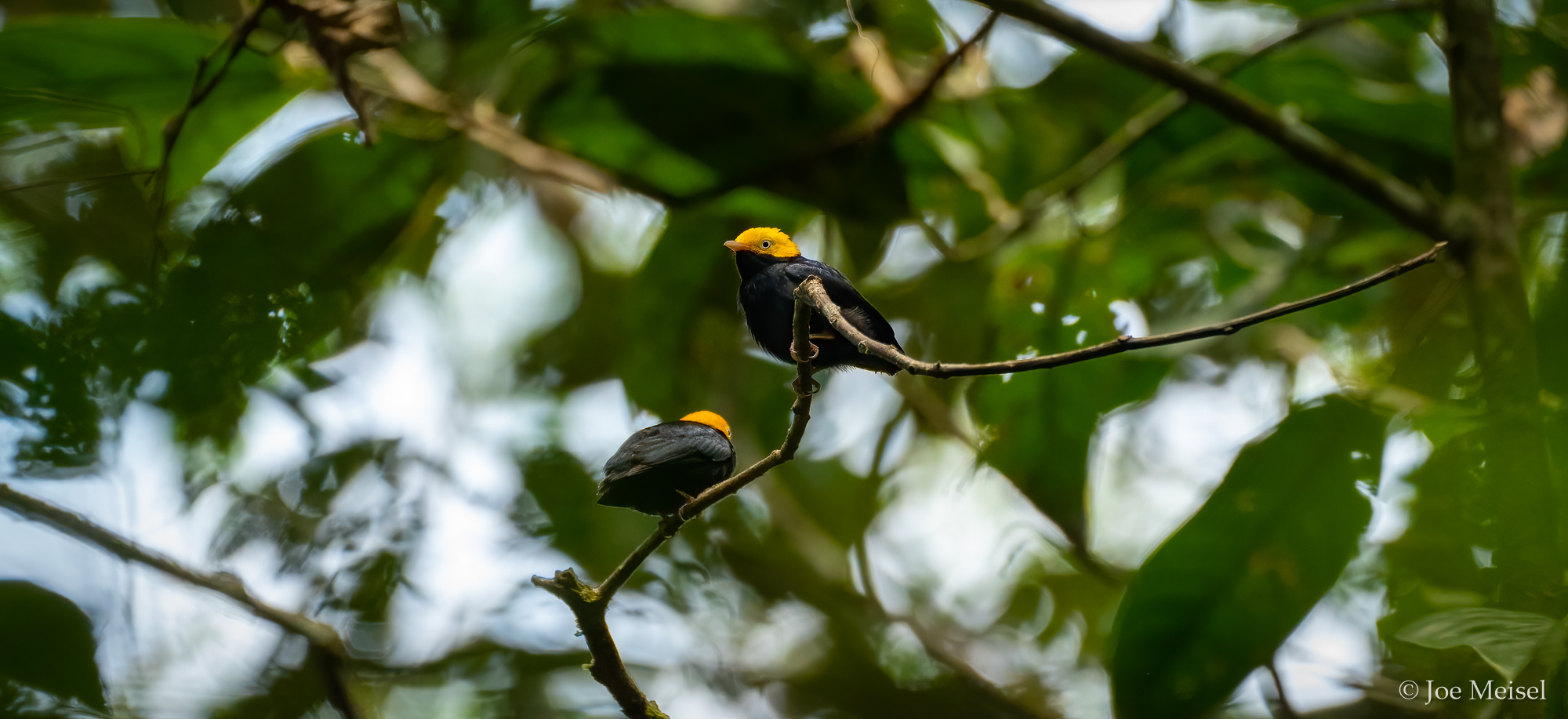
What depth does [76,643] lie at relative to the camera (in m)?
1.69

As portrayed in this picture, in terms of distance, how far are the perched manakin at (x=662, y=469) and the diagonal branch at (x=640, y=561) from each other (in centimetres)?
7

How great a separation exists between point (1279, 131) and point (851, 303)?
1.11 m

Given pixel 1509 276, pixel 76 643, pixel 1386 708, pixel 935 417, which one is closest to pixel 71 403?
pixel 76 643

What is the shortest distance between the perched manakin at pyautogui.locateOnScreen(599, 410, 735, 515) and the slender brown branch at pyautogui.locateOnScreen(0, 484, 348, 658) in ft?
3.11

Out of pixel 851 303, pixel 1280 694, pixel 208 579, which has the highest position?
pixel 851 303

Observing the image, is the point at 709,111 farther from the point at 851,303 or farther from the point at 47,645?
the point at 47,645

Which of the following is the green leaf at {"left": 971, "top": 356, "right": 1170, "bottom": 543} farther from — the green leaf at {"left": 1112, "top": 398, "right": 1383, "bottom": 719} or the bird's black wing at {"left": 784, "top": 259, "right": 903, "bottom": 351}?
the bird's black wing at {"left": 784, "top": 259, "right": 903, "bottom": 351}

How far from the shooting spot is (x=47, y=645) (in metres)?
1.67

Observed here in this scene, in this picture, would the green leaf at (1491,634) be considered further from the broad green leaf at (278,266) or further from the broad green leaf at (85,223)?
the broad green leaf at (85,223)

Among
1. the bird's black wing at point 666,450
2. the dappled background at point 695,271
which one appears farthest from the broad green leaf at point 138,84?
the bird's black wing at point 666,450

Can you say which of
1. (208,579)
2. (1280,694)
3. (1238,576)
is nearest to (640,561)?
(208,579)

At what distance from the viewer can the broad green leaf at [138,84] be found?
6.20 ft

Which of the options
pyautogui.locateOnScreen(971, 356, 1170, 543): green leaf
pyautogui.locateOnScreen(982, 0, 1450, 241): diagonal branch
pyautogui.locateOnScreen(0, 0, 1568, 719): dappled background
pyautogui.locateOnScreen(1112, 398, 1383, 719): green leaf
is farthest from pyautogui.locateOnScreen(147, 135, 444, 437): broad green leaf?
pyautogui.locateOnScreen(1112, 398, 1383, 719): green leaf

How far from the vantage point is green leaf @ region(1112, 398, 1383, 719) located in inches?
70.5
